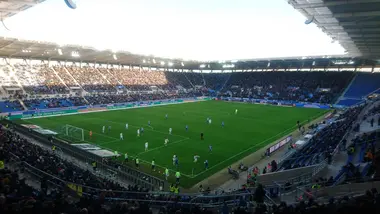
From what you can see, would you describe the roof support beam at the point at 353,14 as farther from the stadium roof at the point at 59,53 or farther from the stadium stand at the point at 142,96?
the stadium roof at the point at 59,53

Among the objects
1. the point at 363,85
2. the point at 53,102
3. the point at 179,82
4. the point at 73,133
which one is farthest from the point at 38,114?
the point at 363,85

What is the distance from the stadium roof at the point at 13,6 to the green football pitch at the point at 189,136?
1388 centimetres

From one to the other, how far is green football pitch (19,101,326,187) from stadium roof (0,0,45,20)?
13.9 meters

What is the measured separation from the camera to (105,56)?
66250 millimetres

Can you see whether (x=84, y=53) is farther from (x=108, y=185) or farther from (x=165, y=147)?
(x=108, y=185)

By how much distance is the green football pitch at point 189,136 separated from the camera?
22.3 meters

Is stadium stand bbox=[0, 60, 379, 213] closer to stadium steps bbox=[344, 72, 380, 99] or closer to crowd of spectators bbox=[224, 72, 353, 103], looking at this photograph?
crowd of spectators bbox=[224, 72, 353, 103]

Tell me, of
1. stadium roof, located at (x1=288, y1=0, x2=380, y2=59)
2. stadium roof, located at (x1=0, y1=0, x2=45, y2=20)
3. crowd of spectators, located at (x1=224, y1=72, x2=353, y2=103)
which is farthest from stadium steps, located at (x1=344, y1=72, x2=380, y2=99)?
stadium roof, located at (x1=0, y1=0, x2=45, y2=20)

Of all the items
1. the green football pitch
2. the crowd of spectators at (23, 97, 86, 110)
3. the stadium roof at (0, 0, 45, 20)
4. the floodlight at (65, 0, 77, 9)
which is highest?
the stadium roof at (0, 0, 45, 20)

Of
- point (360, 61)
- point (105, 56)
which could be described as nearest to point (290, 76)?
point (360, 61)

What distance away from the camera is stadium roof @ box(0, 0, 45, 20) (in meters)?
19.4

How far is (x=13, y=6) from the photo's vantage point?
20.5m

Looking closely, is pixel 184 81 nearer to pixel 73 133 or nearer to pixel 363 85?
pixel 363 85

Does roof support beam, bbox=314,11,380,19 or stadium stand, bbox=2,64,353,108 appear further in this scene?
stadium stand, bbox=2,64,353,108
